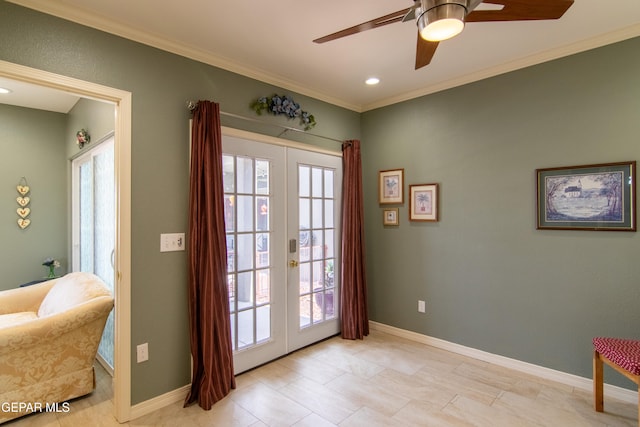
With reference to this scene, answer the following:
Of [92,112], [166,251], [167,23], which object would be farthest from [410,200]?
[92,112]

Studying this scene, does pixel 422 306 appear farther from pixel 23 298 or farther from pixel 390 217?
pixel 23 298

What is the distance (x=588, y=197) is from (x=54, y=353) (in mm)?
4159

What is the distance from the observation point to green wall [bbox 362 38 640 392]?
2.46 metres

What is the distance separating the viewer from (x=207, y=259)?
2.46 metres

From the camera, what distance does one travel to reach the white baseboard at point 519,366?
95.2 inches

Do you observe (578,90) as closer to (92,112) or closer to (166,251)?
(166,251)

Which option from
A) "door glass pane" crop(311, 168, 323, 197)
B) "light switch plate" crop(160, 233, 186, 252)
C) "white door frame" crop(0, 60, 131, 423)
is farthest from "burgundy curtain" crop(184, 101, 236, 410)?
"door glass pane" crop(311, 168, 323, 197)

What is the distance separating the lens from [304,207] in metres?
3.43

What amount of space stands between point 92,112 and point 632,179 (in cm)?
474

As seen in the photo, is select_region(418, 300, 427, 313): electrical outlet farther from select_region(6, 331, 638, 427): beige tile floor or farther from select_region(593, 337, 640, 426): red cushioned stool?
select_region(593, 337, 640, 426): red cushioned stool

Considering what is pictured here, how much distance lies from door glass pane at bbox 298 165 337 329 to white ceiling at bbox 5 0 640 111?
105 centimetres

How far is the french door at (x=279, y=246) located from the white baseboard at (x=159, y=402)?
0.47 metres

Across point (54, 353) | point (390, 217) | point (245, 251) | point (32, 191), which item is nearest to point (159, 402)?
point (54, 353)

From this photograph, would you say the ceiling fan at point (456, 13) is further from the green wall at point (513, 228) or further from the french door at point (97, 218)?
the french door at point (97, 218)
